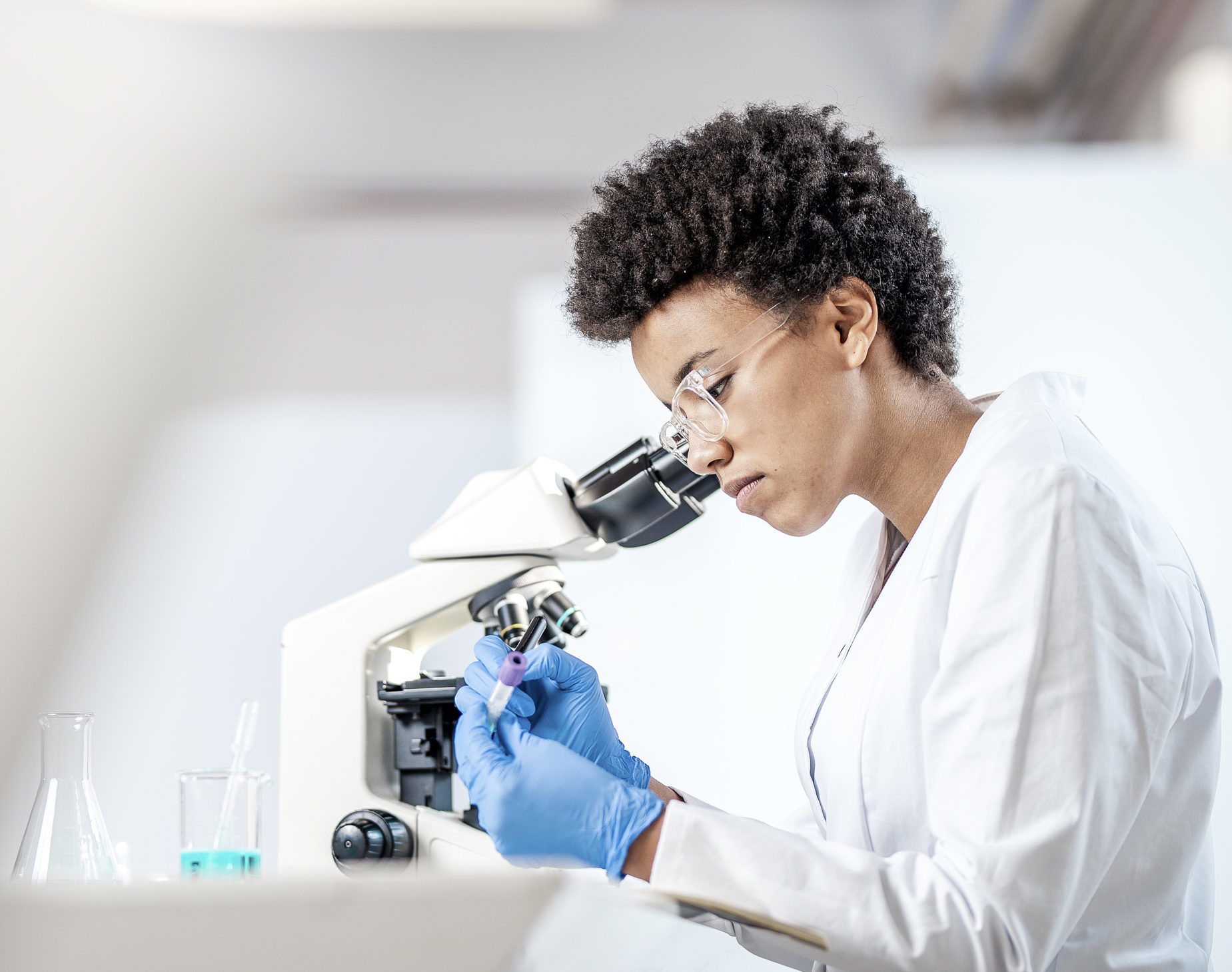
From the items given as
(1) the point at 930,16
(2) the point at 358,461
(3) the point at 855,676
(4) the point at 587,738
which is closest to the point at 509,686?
(4) the point at 587,738

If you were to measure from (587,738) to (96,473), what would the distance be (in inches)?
59.6

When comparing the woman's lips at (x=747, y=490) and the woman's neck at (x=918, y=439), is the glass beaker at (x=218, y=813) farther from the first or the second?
the woman's neck at (x=918, y=439)

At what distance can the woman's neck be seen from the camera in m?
1.11

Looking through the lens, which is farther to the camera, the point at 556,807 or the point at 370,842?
the point at 370,842

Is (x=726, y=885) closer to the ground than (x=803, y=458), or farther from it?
closer to the ground

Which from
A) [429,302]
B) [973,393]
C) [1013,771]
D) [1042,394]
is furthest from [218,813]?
[973,393]

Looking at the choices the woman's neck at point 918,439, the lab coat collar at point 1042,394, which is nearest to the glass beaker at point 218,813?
the woman's neck at point 918,439

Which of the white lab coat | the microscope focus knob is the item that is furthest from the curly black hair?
the microscope focus knob

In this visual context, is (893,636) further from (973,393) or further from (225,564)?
(225,564)

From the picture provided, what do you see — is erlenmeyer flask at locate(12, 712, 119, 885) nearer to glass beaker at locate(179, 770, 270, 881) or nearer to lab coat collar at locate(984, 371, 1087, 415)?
glass beaker at locate(179, 770, 270, 881)

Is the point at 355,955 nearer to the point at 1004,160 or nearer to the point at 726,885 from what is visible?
the point at 726,885

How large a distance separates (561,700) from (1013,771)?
486mm

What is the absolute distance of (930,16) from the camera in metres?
2.30

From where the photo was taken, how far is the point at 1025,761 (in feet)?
2.52
